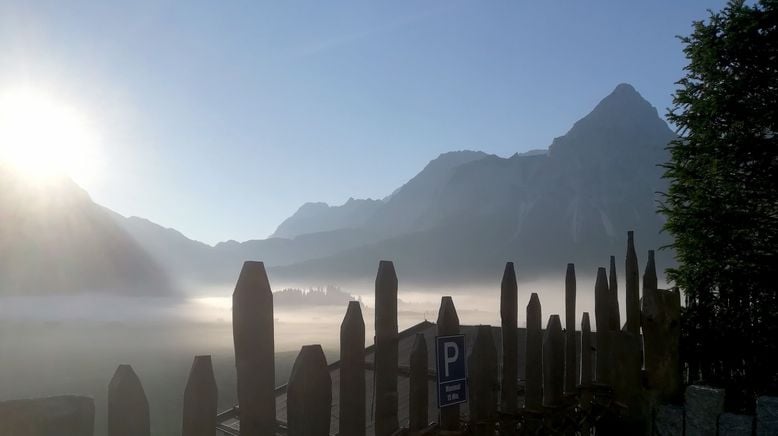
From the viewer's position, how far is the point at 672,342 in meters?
6.79

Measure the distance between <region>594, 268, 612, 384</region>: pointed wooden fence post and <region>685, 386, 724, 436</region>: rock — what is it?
2.85ft

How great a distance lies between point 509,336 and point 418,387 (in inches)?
→ 58.6

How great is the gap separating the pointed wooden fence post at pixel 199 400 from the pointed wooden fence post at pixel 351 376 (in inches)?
37.1

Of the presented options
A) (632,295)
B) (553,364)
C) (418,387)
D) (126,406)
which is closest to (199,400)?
(126,406)

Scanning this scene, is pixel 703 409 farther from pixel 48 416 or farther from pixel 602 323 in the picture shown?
pixel 48 416

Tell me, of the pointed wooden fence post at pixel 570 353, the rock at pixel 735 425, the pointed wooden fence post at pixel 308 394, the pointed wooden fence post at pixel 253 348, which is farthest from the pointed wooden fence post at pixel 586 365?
the pointed wooden fence post at pixel 253 348

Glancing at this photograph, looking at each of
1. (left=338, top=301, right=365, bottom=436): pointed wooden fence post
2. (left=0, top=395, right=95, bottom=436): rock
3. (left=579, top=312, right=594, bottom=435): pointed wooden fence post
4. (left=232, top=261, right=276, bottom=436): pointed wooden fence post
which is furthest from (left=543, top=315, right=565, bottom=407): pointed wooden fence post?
(left=0, top=395, right=95, bottom=436): rock

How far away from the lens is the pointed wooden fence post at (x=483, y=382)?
4855 mm

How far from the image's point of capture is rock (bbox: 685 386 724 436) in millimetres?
6218

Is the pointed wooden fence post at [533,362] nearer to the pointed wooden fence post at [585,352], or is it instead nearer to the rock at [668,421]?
the pointed wooden fence post at [585,352]

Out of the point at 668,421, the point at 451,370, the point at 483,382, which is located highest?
the point at 451,370

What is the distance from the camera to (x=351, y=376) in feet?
12.4

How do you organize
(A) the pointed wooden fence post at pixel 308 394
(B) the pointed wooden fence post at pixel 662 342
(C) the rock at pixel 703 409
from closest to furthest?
(A) the pointed wooden fence post at pixel 308 394, (C) the rock at pixel 703 409, (B) the pointed wooden fence post at pixel 662 342

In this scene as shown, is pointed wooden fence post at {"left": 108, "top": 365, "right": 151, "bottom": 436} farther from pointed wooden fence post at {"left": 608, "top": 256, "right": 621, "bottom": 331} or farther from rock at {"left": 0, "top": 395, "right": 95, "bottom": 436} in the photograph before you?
pointed wooden fence post at {"left": 608, "top": 256, "right": 621, "bottom": 331}
